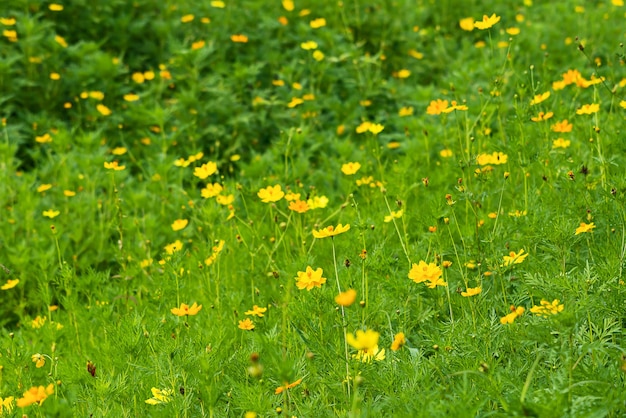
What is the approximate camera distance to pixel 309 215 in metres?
3.51

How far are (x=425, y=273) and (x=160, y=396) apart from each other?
800 millimetres

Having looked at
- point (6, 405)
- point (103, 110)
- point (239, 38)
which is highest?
point (6, 405)

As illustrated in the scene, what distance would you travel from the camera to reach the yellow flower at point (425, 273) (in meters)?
2.26

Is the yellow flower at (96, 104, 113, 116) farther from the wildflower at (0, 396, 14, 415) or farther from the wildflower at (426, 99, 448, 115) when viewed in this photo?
the wildflower at (0, 396, 14, 415)

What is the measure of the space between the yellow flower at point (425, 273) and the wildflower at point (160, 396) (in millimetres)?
732

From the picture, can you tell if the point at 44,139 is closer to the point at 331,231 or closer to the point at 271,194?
the point at 271,194

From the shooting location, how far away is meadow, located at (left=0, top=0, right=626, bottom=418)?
7.11 ft

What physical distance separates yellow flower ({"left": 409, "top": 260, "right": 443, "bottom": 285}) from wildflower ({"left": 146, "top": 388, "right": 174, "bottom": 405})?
0.73 metres

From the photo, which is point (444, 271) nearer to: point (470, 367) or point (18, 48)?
point (470, 367)

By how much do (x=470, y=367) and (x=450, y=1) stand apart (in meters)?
4.99

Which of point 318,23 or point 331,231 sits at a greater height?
point 331,231

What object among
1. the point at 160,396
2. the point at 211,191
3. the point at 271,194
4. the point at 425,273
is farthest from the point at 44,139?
the point at 425,273

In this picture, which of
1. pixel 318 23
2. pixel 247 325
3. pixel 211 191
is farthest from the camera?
pixel 318 23

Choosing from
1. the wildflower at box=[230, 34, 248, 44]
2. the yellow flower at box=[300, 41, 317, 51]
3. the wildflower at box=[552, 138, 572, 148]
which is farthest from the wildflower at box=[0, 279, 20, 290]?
the wildflower at box=[230, 34, 248, 44]
